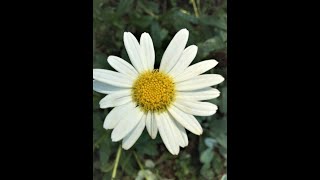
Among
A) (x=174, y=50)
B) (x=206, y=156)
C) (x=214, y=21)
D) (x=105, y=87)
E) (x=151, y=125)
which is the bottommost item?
(x=206, y=156)

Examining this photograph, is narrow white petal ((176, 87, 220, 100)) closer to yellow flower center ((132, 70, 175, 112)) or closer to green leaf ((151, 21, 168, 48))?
yellow flower center ((132, 70, 175, 112))

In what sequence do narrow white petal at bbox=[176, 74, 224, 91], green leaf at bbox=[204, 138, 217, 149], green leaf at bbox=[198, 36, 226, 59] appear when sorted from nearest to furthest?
1. narrow white petal at bbox=[176, 74, 224, 91]
2. green leaf at bbox=[198, 36, 226, 59]
3. green leaf at bbox=[204, 138, 217, 149]

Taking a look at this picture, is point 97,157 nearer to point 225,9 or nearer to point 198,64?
point 198,64

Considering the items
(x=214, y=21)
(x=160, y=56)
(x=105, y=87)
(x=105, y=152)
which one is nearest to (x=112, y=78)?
(x=105, y=87)

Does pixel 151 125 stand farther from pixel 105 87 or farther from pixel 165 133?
pixel 105 87

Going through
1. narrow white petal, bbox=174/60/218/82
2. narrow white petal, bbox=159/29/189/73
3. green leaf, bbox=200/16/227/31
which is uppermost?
green leaf, bbox=200/16/227/31

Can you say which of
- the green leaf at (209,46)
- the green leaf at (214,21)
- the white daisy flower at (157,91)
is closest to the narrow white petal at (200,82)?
the white daisy flower at (157,91)

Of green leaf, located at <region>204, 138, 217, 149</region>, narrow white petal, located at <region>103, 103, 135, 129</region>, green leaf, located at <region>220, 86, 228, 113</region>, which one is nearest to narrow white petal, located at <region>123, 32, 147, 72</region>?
narrow white petal, located at <region>103, 103, 135, 129</region>
